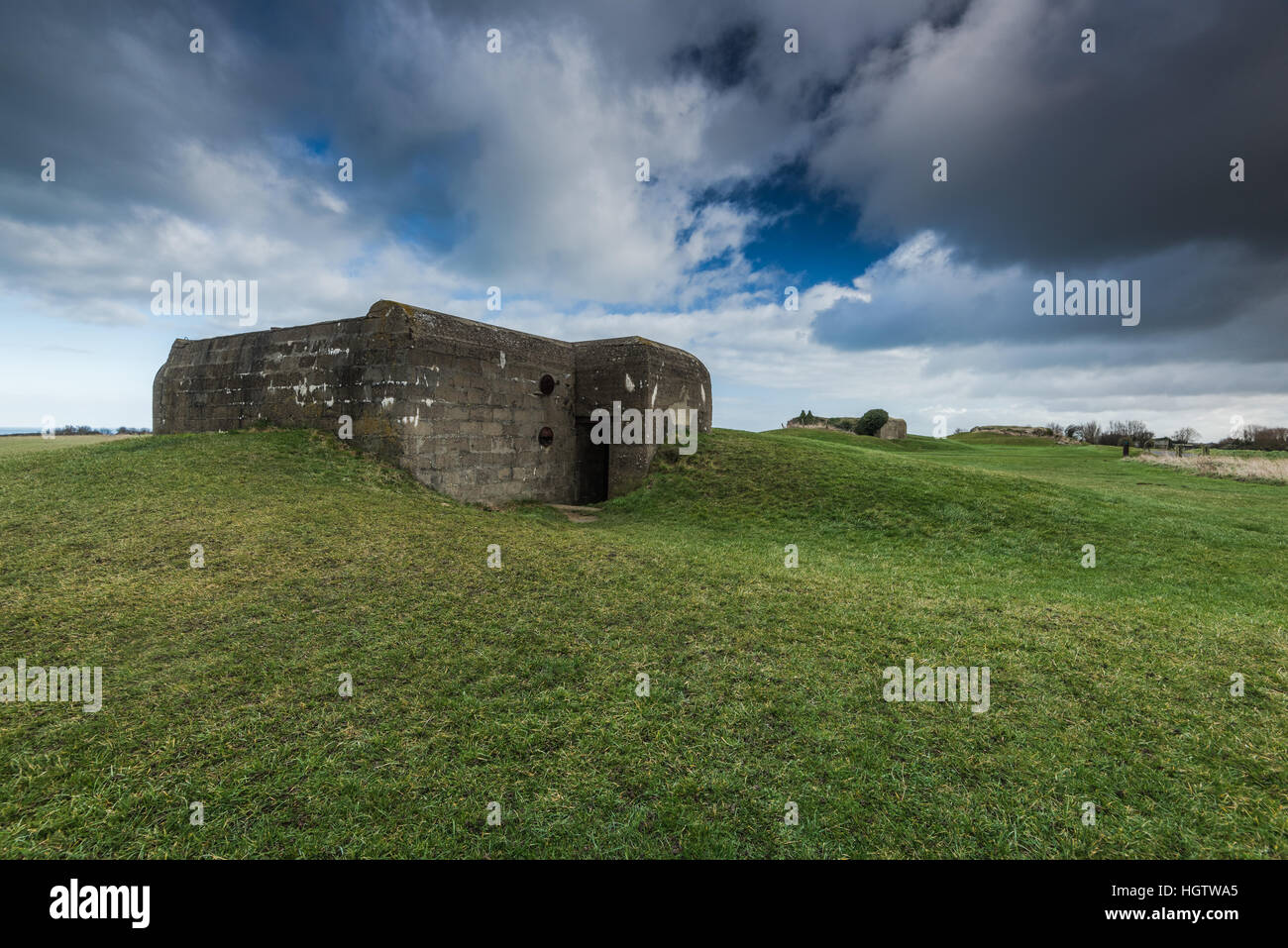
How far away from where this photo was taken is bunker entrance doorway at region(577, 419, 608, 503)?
55.4ft

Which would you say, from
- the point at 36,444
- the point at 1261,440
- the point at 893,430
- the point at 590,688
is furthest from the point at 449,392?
the point at 1261,440

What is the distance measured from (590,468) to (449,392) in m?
5.47

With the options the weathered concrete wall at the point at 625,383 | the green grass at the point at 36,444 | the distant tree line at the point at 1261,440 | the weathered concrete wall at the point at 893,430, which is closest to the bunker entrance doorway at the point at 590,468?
the weathered concrete wall at the point at 625,383

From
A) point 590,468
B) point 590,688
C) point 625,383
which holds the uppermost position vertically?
point 625,383

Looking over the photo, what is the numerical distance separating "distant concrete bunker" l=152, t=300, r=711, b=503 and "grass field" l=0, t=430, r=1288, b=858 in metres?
2.83

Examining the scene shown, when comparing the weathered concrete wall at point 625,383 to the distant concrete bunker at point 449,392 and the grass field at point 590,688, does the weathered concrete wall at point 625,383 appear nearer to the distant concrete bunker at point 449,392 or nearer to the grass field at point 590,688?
the distant concrete bunker at point 449,392

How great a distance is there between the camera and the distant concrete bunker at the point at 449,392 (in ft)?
39.9

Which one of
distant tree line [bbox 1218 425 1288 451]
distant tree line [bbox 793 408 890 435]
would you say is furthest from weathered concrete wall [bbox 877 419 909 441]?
distant tree line [bbox 1218 425 1288 451]

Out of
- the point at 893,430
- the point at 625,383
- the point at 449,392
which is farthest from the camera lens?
the point at 893,430

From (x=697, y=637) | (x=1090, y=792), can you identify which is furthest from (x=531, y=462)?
(x=1090, y=792)

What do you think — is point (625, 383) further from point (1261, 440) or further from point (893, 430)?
point (1261, 440)

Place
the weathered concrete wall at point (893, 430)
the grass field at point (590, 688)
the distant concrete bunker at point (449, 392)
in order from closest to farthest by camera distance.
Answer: the grass field at point (590, 688) < the distant concrete bunker at point (449, 392) < the weathered concrete wall at point (893, 430)

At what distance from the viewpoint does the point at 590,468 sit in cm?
1709

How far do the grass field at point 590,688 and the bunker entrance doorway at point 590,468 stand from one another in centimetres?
672
